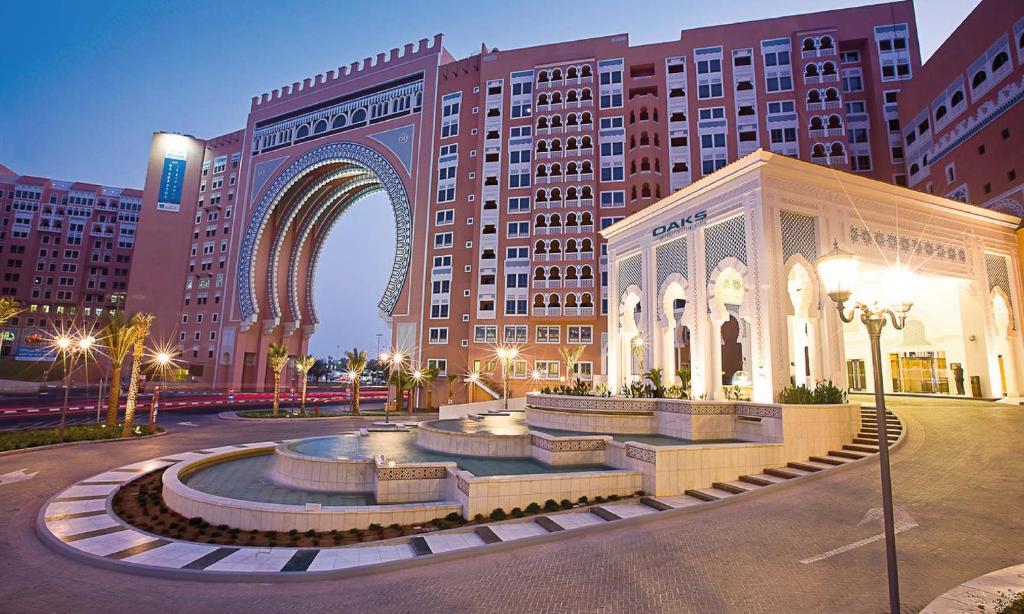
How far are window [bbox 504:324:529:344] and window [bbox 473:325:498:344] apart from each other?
88 cm

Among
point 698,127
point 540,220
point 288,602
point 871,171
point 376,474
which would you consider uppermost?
point 698,127

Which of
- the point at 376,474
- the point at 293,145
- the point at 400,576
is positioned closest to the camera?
the point at 400,576

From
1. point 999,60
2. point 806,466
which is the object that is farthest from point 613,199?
point 806,466

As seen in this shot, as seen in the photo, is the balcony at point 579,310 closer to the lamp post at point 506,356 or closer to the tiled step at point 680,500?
the lamp post at point 506,356

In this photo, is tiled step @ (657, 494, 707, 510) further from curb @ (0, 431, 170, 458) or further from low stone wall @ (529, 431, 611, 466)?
curb @ (0, 431, 170, 458)

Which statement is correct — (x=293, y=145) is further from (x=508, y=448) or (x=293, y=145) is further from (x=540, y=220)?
(x=508, y=448)

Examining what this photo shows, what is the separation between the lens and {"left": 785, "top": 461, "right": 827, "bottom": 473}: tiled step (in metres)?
10.9

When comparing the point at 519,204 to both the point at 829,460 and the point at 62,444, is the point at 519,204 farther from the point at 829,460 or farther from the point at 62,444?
the point at 829,460

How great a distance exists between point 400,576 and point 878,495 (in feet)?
28.0

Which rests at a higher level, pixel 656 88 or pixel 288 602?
pixel 656 88

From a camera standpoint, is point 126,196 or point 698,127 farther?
point 126,196

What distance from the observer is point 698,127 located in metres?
36.5

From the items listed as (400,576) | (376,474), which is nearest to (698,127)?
(376,474)

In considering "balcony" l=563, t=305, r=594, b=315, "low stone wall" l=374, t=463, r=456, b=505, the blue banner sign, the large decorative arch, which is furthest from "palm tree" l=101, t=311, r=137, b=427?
the blue banner sign
